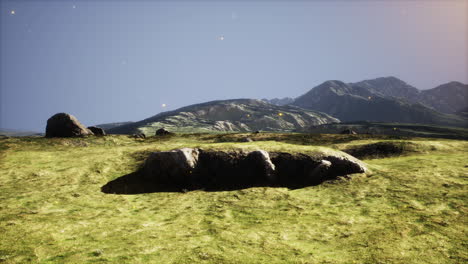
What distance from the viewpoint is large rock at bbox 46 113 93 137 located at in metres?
47.7

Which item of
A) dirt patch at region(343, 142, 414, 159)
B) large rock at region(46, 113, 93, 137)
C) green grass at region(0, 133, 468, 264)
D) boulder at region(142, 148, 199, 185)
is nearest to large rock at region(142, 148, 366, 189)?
boulder at region(142, 148, 199, 185)

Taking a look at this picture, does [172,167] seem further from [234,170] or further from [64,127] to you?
[64,127]

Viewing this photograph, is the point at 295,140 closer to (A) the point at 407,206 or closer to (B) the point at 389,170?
(B) the point at 389,170

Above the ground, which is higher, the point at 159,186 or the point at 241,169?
the point at 241,169

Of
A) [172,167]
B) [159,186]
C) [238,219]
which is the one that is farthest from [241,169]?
[238,219]

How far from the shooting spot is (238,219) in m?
16.0

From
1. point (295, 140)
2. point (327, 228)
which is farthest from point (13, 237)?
point (295, 140)

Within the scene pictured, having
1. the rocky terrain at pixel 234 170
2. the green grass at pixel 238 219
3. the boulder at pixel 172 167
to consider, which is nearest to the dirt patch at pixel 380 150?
the green grass at pixel 238 219

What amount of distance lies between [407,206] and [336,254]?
29.6ft

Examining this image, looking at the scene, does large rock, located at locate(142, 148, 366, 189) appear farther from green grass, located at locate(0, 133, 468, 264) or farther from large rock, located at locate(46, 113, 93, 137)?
large rock, located at locate(46, 113, 93, 137)

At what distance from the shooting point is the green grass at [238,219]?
1097cm

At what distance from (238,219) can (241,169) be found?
28.4 feet

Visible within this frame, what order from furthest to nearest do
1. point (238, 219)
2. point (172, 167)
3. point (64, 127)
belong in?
1. point (64, 127)
2. point (172, 167)
3. point (238, 219)

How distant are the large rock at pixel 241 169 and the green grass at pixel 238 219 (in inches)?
61.2
